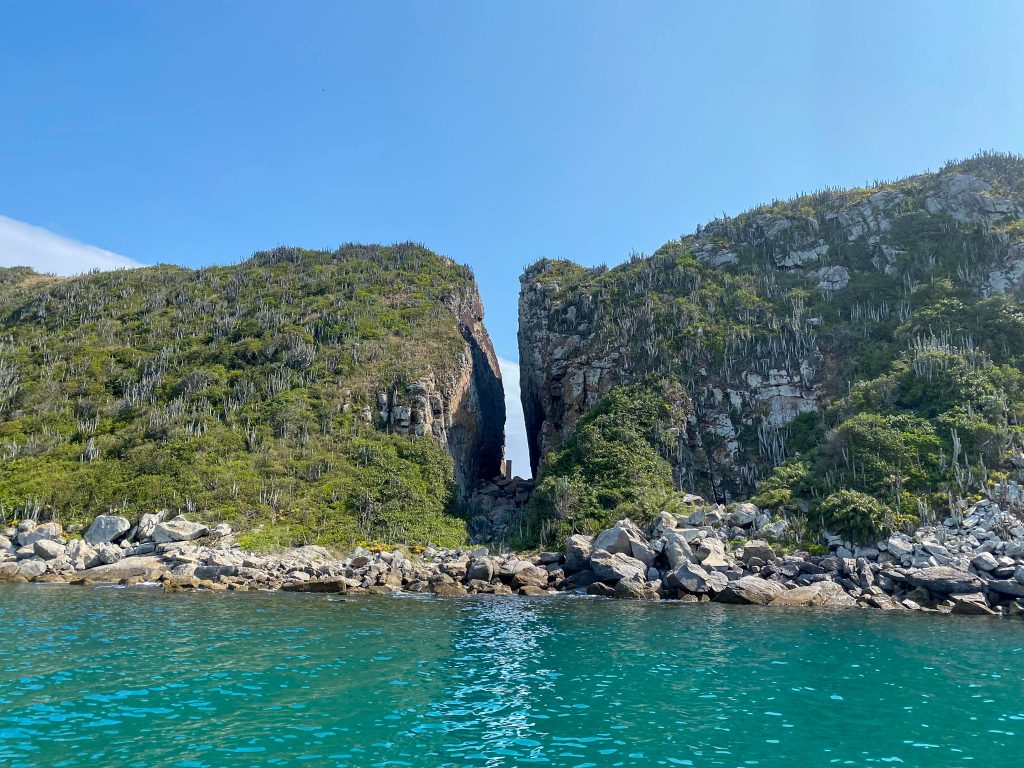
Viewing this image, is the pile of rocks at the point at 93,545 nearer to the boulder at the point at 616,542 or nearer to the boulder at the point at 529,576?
the boulder at the point at 529,576

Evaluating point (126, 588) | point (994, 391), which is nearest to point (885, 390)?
point (994, 391)

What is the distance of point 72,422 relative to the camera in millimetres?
64125

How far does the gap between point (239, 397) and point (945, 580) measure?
64.7m

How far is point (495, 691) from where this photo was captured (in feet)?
50.5

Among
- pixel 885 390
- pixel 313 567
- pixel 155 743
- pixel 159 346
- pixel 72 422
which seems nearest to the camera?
pixel 155 743

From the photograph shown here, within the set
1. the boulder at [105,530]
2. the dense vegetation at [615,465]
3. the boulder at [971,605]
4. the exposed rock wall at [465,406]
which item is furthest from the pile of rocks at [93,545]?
the boulder at [971,605]

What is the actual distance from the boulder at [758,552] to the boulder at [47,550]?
151 feet

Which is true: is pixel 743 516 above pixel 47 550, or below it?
above

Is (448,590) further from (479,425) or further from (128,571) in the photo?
(479,425)

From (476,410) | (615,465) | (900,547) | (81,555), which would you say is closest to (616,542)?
(615,465)

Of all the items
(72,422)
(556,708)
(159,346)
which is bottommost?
(556,708)

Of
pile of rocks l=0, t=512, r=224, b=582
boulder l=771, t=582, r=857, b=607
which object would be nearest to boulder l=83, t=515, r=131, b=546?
pile of rocks l=0, t=512, r=224, b=582

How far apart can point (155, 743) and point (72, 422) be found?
217 ft

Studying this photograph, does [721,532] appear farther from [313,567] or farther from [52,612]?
[52,612]
